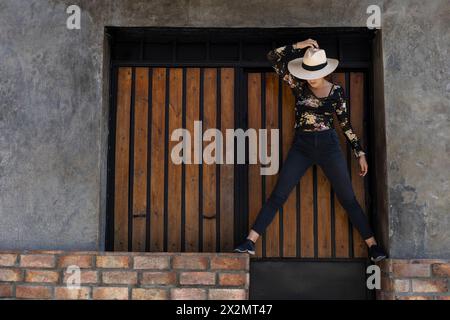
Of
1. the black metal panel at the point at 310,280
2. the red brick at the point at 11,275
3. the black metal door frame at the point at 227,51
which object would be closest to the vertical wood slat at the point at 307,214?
the black metal panel at the point at 310,280

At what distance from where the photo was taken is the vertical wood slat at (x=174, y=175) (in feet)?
15.7

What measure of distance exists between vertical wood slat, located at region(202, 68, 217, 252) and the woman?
32 cm

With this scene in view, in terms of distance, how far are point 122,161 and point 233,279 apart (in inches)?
54.7

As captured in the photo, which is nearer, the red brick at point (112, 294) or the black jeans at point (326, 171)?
the red brick at point (112, 294)

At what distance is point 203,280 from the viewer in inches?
172

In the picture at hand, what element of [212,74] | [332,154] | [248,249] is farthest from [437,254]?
[212,74]

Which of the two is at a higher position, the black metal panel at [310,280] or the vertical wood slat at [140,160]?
the vertical wood slat at [140,160]

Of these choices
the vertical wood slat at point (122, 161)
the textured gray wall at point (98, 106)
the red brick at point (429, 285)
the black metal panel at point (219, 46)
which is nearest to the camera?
the red brick at point (429, 285)

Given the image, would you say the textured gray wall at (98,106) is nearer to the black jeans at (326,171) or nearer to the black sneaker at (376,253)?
the black sneaker at (376,253)

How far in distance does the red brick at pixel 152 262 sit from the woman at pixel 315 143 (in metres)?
0.60

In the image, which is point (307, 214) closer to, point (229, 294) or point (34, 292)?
point (229, 294)

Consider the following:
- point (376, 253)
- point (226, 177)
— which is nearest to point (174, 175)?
point (226, 177)

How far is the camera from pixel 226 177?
15.9ft

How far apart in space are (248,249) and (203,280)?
42 centimetres
